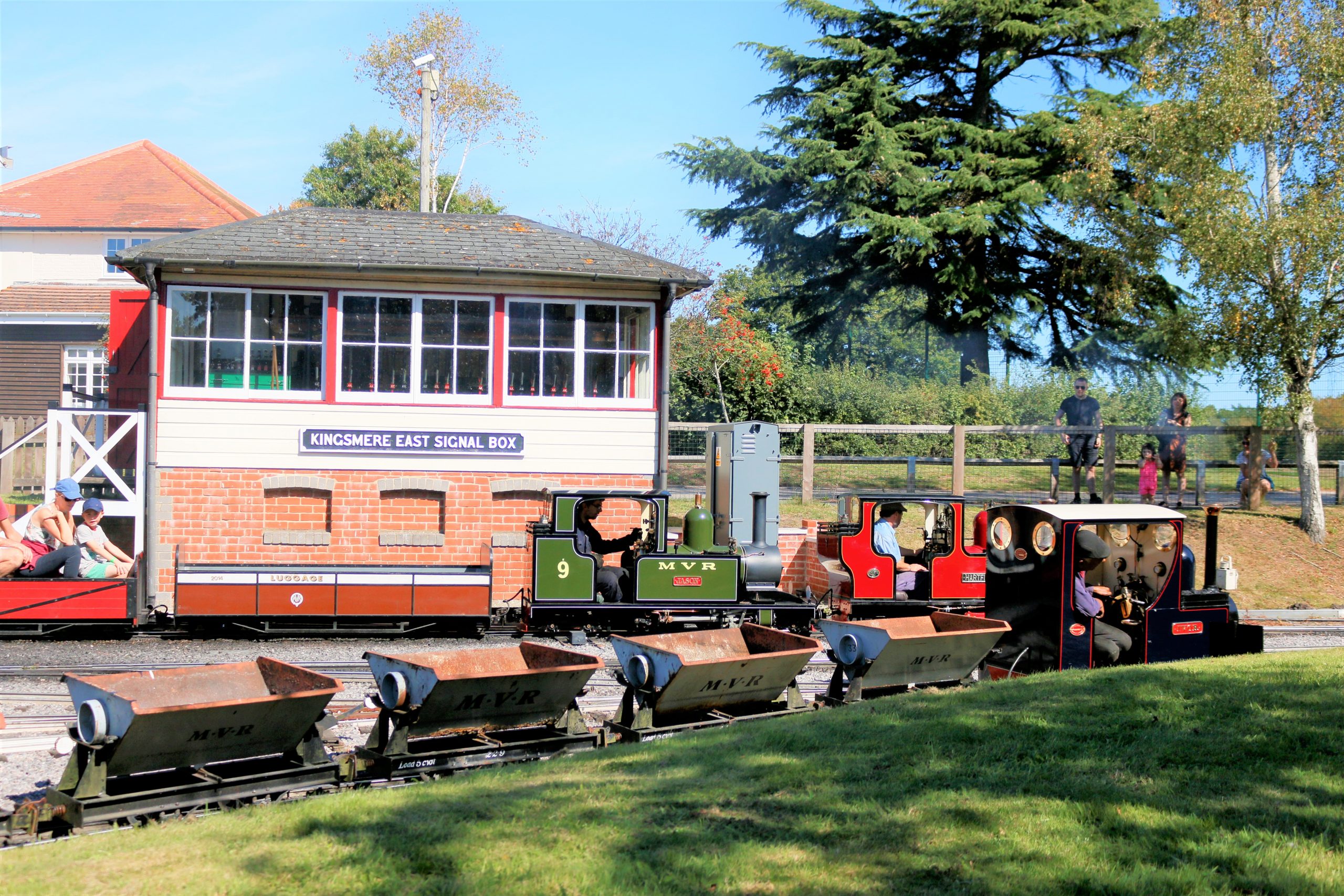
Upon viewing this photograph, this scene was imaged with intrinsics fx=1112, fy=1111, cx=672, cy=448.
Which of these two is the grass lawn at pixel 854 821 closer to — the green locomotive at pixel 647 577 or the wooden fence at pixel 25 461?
the green locomotive at pixel 647 577

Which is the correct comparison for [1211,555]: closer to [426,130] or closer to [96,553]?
[96,553]

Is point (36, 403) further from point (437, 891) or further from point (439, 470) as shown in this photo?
point (437, 891)

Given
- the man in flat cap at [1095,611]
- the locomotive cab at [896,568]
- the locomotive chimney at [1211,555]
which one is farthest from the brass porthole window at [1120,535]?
the locomotive cab at [896,568]

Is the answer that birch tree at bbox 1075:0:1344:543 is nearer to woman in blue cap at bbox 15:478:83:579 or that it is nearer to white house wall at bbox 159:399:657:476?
white house wall at bbox 159:399:657:476

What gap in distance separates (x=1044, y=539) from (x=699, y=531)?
5.53 metres

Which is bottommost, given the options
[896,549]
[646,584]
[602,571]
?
[646,584]

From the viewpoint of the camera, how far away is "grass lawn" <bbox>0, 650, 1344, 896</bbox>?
5.03 meters

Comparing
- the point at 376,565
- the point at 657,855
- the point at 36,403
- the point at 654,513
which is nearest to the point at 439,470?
the point at 376,565

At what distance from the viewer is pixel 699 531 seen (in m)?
15.3

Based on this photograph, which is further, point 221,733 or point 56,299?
point 56,299

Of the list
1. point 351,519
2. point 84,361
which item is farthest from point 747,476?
point 84,361

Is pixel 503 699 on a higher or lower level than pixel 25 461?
lower

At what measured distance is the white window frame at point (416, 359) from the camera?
17453 mm

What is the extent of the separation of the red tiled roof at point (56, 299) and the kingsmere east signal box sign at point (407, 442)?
29902mm
